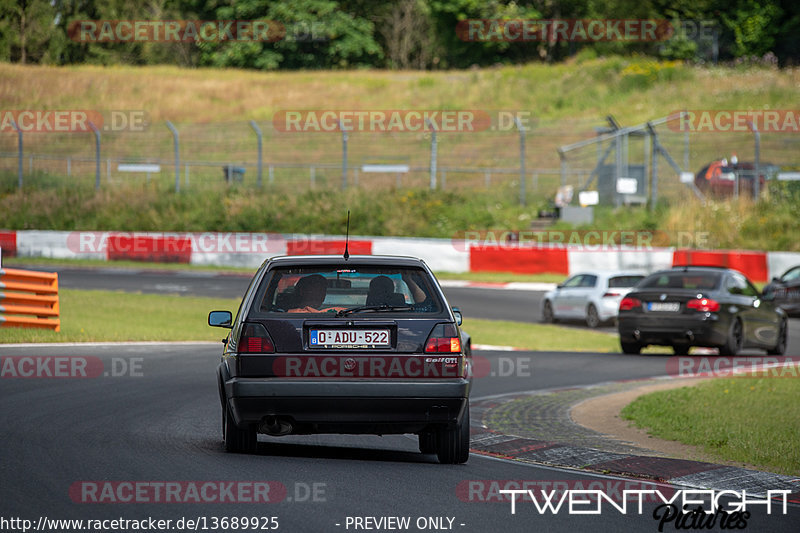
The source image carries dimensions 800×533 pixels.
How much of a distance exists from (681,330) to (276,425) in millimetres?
11319

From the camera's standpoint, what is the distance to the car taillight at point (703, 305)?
1816 cm

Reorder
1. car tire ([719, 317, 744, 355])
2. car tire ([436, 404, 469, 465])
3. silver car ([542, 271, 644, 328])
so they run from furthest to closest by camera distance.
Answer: silver car ([542, 271, 644, 328]), car tire ([719, 317, 744, 355]), car tire ([436, 404, 469, 465])

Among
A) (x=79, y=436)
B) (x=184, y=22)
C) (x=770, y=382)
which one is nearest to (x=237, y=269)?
(x=770, y=382)

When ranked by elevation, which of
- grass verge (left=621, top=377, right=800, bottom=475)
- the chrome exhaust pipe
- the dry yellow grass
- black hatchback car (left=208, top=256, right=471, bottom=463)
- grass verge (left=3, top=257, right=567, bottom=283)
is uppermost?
the dry yellow grass

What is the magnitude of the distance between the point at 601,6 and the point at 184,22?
29022 millimetres

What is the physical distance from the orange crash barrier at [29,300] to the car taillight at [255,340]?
10.7 meters

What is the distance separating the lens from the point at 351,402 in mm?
7855

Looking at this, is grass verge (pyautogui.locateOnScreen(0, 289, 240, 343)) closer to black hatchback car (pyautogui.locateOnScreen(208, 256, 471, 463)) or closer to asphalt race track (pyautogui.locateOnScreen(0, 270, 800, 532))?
asphalt race track (pyautogui.locateOnScreen(0, 270, 800, 532))

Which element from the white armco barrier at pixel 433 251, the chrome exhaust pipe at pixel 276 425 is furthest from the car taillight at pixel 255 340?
the white armco barrier at pixel 433 251

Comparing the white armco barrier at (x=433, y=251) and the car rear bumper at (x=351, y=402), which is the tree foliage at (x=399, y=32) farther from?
the car rear bumper at (x=351, y=402)

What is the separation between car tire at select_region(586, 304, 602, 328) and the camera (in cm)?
2475

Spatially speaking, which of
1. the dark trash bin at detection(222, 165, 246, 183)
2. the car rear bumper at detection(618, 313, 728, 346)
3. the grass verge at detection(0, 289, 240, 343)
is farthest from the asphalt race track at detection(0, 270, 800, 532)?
the dark trash bin at detection(222, 165, 246, 183)

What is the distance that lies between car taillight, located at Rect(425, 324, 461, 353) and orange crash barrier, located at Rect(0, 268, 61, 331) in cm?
1130

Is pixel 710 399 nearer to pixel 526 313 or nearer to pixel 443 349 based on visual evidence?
pixel 443 349
